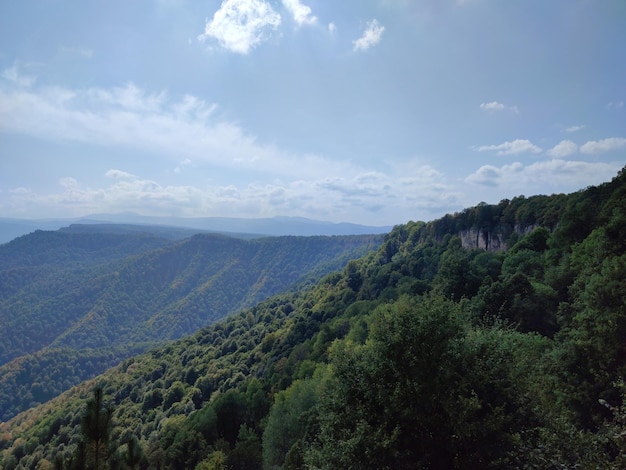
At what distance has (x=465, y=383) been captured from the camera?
11141 millimetres

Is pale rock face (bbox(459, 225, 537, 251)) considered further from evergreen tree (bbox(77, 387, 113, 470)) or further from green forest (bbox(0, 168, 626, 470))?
evergreen tree (bbox(77, 387, 113, 470))

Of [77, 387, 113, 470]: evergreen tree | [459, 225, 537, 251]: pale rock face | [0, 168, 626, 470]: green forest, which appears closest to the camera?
[0, 168, 626, 470]: green forest

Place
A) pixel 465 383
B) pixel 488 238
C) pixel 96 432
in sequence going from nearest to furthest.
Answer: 1. pixel 465 383
2. pixel 96 432
3. pixel 488 238

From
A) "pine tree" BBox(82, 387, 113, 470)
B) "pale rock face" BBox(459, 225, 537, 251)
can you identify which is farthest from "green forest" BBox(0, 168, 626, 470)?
"pale rock face" BBox(459, 225, 537, 251)

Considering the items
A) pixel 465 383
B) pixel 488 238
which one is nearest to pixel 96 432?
pixel 465 383

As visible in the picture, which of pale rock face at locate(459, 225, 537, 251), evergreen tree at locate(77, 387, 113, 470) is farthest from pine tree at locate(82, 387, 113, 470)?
pale rock face at locate(459, 225, 537, 251)

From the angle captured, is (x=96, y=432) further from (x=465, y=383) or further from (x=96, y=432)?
(x=465, y=383)

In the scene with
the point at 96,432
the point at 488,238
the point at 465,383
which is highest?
the point at 488,238

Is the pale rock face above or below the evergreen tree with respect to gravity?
above

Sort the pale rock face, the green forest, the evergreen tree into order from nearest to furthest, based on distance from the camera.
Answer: the green forest → the evergreen tree → the pale rock face

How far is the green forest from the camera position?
35.3 ft

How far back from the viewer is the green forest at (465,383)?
1077 cm

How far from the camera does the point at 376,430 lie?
1151cm

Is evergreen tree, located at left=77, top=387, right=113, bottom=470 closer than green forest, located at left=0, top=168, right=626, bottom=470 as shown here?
No
